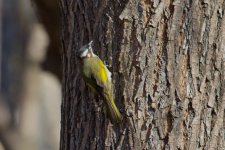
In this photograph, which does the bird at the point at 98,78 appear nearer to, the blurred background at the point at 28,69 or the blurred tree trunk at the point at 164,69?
the blurred tree trunk at the point at 164,69

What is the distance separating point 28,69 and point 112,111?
568 centimetres

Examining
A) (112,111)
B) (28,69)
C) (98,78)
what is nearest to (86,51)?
(112,111)

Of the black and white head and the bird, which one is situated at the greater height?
the black and white head

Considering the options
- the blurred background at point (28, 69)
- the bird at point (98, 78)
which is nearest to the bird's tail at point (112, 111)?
the bird at point (98, 78)

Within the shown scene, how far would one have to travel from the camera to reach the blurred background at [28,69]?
7.16 meters

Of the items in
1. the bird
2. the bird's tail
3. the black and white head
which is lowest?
the bird's tail

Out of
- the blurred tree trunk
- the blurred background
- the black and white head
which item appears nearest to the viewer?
the blurred tree trunk

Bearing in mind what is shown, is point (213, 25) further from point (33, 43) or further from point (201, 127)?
point (33, 43)

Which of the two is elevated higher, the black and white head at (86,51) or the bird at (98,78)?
the black and white head at (86,51)

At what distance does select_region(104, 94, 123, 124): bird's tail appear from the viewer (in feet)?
13.5

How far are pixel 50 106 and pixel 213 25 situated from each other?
11137mm

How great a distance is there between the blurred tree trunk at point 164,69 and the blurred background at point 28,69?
2.79 m

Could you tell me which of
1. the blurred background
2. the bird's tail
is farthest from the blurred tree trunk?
the blurred background

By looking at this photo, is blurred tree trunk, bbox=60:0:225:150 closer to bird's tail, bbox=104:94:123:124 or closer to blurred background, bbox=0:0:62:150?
bird's tail, bbox=104:94:123:124
